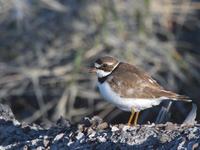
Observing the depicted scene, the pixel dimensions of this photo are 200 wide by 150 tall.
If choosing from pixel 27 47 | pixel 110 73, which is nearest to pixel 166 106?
pixel 110 73

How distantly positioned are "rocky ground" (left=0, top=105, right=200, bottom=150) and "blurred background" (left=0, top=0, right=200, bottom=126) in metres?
4.60

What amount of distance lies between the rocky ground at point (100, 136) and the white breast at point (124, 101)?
0.25 m

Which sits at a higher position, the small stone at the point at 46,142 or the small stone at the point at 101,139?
the small stone at the point at 101,139

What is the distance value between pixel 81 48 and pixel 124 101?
17.4 feet

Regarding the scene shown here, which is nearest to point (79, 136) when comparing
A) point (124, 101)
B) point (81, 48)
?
point (124, 101)

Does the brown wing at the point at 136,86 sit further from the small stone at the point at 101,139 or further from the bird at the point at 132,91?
the small stone at the point at 101,139

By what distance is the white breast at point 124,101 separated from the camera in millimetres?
6895

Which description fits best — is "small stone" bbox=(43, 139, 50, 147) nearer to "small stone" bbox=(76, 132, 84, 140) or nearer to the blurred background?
"small stone" bbox=(76, 132, 84, 140)

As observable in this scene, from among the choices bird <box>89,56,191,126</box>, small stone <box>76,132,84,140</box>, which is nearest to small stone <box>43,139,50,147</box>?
small stone <box>76,132,84,140</box>

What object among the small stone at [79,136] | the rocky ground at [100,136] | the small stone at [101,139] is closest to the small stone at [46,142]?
the rocky ground at [100,136]

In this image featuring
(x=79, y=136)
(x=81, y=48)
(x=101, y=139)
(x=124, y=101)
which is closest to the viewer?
(x=101, y=139)

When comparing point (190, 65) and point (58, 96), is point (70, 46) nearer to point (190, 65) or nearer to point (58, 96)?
point (58, 96)

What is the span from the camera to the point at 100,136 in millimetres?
6477

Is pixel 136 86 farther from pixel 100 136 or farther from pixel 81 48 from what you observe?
pixel 81 48
